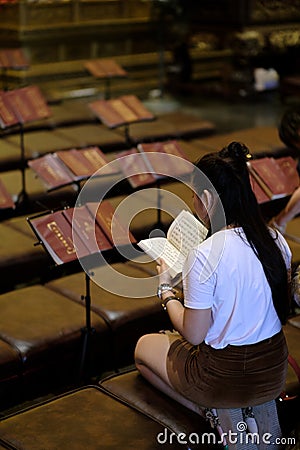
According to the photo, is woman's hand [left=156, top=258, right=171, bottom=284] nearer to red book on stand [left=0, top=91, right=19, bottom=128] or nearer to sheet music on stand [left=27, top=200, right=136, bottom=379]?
sheet music on stand [left=27, top=200, right=136, bottom=379]

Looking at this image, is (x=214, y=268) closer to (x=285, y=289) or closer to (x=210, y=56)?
(x=285, y=289)

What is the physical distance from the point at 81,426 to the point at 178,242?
0.67 metres

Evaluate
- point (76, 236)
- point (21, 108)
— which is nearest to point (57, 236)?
point (76, 236)

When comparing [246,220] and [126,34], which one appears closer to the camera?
[246,220]

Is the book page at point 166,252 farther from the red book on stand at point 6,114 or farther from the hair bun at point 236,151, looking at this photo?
the red book on stand at point 6,114

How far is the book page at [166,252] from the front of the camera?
2703 millimetres

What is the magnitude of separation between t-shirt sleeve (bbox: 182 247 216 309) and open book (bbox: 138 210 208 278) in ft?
0.79

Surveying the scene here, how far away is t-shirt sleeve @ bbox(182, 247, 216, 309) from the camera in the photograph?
2447 millimetres

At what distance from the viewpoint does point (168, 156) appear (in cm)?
480

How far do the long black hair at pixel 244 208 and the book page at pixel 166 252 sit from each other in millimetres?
270

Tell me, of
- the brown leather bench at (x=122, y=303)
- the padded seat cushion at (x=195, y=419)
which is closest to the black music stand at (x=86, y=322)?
the brown leather bench at (x=122, y=303)

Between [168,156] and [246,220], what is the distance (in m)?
2.33

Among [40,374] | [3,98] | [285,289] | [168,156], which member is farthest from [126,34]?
[285,289]

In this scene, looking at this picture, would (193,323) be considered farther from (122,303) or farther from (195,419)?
(122,303)
